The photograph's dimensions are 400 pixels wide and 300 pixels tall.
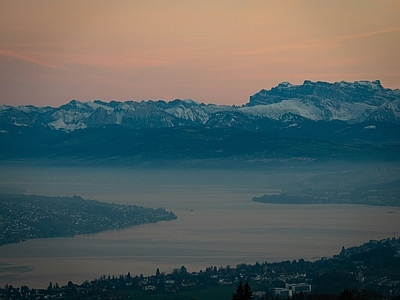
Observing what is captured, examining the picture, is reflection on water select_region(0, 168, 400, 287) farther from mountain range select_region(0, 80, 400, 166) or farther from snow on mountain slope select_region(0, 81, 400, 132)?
snow on mountain slope select_region(0, 81, 400, 132)

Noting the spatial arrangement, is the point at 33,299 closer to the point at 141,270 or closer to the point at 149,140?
the point at 141,270

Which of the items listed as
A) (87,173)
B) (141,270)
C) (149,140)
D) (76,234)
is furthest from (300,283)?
(149,140)

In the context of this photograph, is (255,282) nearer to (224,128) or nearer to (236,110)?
(224,128)

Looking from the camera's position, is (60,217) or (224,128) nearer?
(60,217)

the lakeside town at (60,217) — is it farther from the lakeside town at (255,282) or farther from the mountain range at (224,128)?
the mountain range at (224,128)

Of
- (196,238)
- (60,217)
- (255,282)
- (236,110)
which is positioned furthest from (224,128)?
(255,282)

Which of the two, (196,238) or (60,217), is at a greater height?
(60,217)
